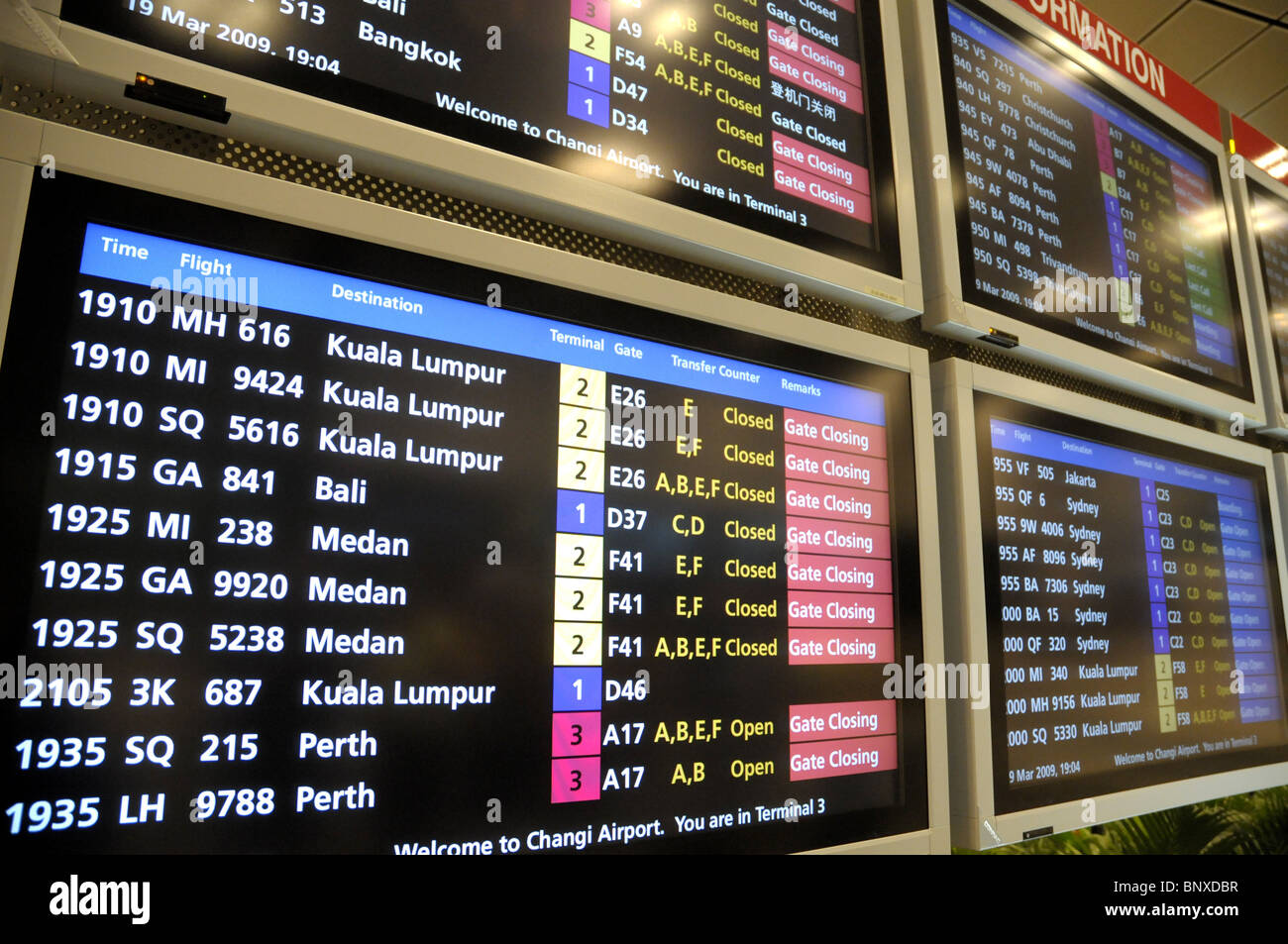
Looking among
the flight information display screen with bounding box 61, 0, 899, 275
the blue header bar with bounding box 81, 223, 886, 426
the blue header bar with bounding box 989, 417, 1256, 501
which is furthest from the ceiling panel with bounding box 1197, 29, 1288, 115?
the blue header bar with bounding box 81, 223, 886, 426

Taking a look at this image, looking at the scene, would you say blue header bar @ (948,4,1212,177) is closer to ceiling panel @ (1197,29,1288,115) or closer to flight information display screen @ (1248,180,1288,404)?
flight information display screen @ (1248,180,1288,404)

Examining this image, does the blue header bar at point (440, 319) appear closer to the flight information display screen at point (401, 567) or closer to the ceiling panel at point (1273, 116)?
the flight information display screen at point (401, 567)

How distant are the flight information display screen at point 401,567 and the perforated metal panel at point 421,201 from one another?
11 cm

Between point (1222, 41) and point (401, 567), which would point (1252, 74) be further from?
point (401, 567)

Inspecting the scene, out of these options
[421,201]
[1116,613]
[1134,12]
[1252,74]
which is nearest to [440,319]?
[421,201]

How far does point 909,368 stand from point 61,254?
1098mm

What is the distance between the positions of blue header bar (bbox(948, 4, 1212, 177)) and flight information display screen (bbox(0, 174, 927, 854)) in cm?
90

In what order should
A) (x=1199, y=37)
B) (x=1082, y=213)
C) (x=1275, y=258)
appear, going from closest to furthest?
(x=1082, y=213) < (x=1275, y=258) < (x=1199, y=37)

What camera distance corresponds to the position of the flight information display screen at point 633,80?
845 millimetres

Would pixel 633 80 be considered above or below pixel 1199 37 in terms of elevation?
below

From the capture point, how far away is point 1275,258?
223 centimetres

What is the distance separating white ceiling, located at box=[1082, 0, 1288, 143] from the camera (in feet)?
10.3

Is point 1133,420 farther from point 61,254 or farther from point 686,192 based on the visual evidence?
point 61,254

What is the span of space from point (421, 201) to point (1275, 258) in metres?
2.41
